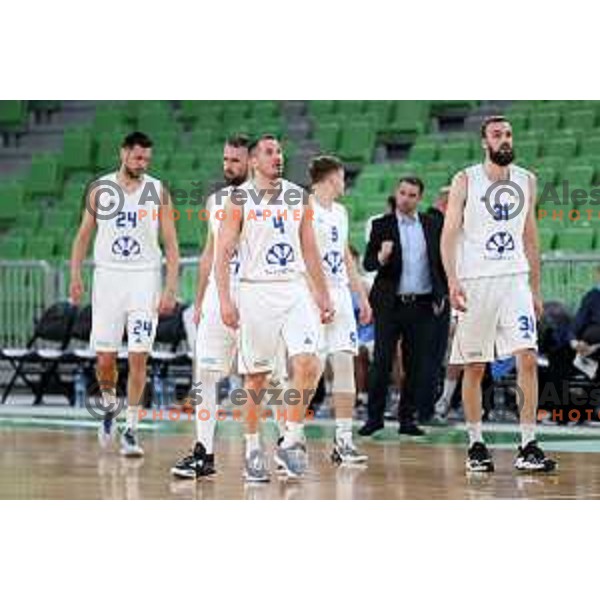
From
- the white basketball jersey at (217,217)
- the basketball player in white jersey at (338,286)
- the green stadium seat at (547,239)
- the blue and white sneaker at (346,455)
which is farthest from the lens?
the green stadium seat at (547,239)

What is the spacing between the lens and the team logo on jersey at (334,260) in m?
11.2

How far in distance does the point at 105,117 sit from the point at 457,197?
42.1ft

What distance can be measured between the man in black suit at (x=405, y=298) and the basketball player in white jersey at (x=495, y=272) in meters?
2.68

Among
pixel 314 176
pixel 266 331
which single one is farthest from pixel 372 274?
pixel 266 331

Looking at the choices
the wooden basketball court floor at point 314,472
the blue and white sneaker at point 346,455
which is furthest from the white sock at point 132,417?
the blue and white sneaker at point 346,455

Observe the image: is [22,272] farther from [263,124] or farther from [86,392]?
[263,124]

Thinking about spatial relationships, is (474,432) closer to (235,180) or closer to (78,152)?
(235,180)

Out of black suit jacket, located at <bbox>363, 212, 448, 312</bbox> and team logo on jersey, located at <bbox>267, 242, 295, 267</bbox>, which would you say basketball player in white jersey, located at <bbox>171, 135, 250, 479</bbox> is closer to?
team logo on jersey, located at <bbox>267, 242, 295, 267</bbox>

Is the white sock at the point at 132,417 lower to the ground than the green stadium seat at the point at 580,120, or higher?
lower

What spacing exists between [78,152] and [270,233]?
12.7 m

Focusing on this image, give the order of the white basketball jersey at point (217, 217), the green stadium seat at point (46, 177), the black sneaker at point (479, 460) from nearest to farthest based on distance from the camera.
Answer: the white basketball jersey at point (217, 217) < the black sneaker at point (479, 460) < the green stadium seat at point (46, 177)

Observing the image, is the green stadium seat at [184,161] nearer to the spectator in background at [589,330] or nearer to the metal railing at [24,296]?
the metal railing at [24,296]

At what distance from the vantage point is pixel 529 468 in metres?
10.5

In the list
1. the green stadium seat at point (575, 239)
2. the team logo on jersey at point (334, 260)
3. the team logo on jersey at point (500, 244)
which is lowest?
the team logo on jersey at point (334, 260)
